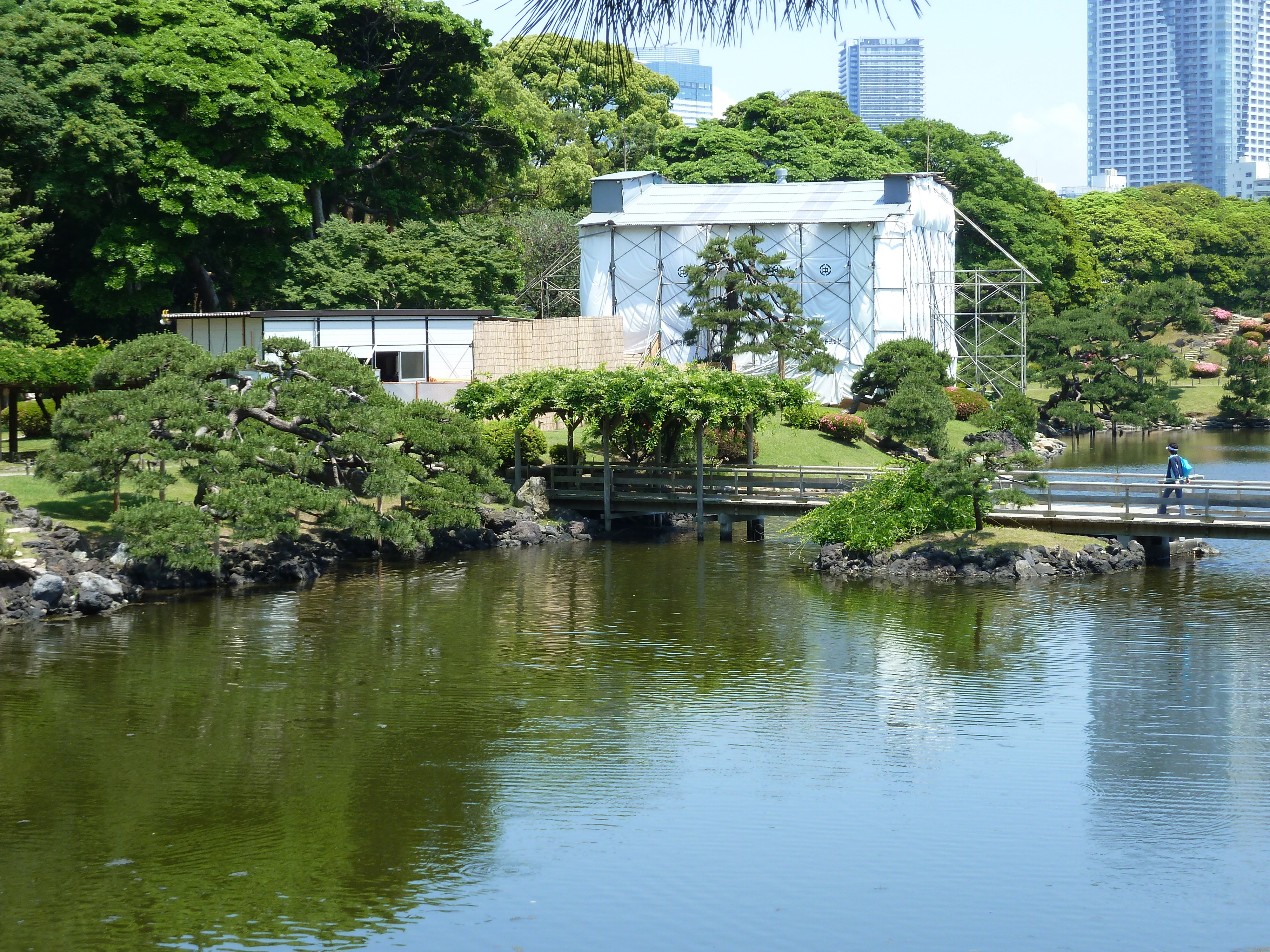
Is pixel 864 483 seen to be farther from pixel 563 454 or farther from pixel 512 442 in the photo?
pixel 512 442

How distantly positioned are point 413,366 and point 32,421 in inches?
421

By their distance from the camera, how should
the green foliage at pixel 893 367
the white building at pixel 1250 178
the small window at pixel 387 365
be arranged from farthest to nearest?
the white building at pixel 1250 178 < the green foliage at pixel 893 367 < the small window at pixel 387 365

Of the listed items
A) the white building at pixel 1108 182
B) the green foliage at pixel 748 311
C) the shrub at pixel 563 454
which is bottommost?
the shrub at pixel 563 454

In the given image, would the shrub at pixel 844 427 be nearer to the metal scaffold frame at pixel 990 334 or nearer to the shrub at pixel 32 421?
the metal scaffold frame at pixel 990 334

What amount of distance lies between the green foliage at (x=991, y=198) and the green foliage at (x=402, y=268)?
2542cm

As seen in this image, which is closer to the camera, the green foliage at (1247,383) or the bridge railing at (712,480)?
the bridge railing at (712,480)

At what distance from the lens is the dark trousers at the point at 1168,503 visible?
25047 mm

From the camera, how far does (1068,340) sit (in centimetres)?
5500

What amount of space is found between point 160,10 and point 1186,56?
183 metres

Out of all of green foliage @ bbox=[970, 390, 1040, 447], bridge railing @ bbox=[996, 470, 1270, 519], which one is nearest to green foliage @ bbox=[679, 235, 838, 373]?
green foliage @ bbox=[970, 390, 1040, 447]

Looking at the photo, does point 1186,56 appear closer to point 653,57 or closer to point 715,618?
point 715,618

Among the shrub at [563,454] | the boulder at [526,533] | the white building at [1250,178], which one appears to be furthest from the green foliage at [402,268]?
the white building at [1250,178]

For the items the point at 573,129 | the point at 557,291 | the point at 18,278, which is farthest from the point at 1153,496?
the point at 573,129

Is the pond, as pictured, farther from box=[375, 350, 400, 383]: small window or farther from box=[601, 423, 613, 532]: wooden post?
box=[375, 350, 400, 383]: small window
